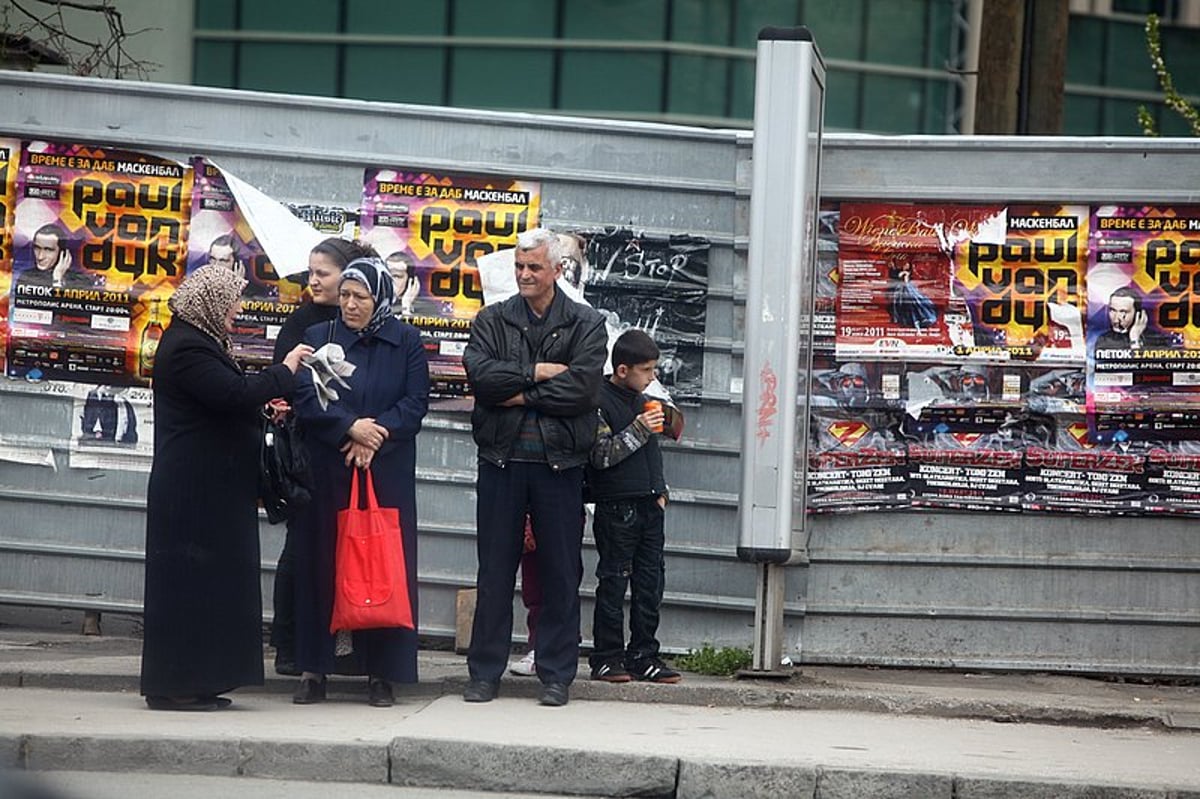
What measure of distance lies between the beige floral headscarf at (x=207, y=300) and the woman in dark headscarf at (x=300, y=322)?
582 millimetres

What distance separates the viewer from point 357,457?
26.1ft

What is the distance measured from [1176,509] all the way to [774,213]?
255cm

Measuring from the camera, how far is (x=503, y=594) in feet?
26.7

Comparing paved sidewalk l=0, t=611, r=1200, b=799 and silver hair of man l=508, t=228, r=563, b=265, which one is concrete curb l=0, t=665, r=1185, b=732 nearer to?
paved sidewalk l=0, t=611, r=1200, b=799

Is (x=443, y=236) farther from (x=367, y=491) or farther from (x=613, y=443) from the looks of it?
(x=367, y=491)

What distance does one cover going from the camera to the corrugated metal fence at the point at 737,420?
9.20 meters

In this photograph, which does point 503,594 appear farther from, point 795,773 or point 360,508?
point 795,773

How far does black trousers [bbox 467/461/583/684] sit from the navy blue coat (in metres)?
0.31

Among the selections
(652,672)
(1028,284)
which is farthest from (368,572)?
(1028,284)

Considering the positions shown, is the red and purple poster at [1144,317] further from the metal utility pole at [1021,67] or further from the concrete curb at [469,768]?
the metal utility pole at [1021,67]

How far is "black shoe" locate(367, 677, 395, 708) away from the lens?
8.08 m

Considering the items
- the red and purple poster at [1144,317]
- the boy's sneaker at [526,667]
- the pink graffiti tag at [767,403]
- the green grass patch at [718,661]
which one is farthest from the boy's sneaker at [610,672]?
the red and purple poster at [1144,317]

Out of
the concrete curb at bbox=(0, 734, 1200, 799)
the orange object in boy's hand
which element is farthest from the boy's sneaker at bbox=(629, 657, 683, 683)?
the concrete curb at bbox=(0, 734, 1200, 799)

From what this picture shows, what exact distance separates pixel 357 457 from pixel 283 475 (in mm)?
327
